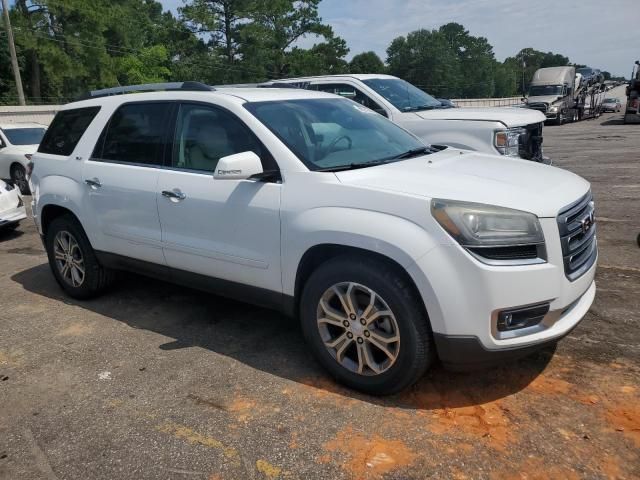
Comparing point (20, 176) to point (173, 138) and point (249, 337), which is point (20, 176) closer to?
point (173, 138)

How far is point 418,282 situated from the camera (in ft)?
9.30

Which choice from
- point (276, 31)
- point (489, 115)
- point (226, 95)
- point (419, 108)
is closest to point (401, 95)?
point (419, 108)

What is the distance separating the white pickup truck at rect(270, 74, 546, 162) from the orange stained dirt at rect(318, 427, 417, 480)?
4.79 m

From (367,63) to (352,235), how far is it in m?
99.2

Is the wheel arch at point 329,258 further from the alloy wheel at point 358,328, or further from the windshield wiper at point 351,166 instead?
the windshield wiper at point 351,166

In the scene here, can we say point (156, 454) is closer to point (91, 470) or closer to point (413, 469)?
point (91, 470)

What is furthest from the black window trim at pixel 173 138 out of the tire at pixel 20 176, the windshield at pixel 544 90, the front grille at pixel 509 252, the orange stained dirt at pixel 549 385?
the windshield at pixel 544 90

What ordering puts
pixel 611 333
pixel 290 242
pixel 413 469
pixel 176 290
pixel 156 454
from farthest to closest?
pixel 176 290 → pixel 611 333 → pixel 290 242 → pixel 156 454 → pixel 413 469

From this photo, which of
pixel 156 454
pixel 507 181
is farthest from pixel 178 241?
pixel 507 181

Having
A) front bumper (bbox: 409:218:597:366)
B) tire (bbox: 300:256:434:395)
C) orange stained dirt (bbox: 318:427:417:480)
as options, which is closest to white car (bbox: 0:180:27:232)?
tire (bbox: 300:256:434:395)

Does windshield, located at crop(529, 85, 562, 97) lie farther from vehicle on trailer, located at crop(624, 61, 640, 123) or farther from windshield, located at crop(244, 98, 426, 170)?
windshield, located at crop(244, 98, 426, 170)

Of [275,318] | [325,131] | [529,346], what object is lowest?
[275,318]

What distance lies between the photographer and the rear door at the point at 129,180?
4160 mm

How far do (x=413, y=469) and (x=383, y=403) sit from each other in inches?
23.0
